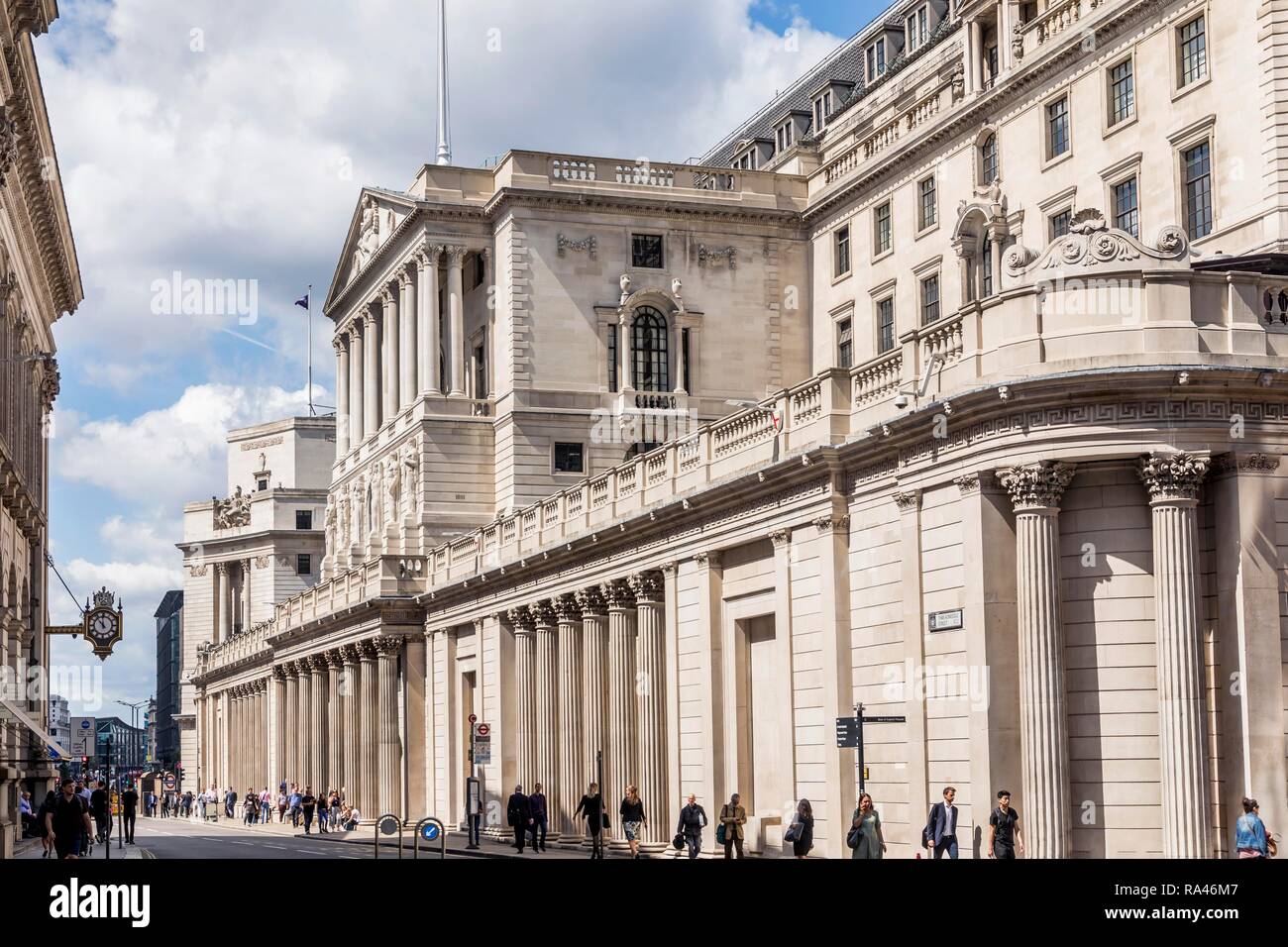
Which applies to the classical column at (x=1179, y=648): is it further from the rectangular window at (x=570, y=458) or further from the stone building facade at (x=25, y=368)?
the rectangular window at (x=570, y=458)

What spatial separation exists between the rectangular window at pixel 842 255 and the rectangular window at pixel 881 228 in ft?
9.38

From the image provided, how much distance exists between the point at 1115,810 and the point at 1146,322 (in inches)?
306

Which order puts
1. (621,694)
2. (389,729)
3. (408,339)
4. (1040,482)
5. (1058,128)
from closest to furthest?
(1040,482)
(621,694)
(1058,128)
(389,729)
(408,339)

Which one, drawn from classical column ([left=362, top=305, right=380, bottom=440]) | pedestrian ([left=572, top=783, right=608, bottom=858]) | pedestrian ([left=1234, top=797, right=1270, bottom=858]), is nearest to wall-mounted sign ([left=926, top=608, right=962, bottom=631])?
pedestrian ([left=1234, top=797, right=1270, bottom=858])

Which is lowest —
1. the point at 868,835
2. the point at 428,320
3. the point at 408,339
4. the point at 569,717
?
the point at 868,835

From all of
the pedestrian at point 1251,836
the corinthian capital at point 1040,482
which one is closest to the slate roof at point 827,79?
the corinthian capital at point 1040,482

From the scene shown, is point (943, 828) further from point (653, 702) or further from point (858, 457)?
point (653, 702)

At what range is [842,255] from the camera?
2793 inches

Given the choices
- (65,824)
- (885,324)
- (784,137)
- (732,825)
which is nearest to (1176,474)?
(732,825)

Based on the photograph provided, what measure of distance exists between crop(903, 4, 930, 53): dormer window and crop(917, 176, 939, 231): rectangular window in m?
9.34

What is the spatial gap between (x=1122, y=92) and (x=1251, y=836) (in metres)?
28.3

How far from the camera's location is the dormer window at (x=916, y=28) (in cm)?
7131
